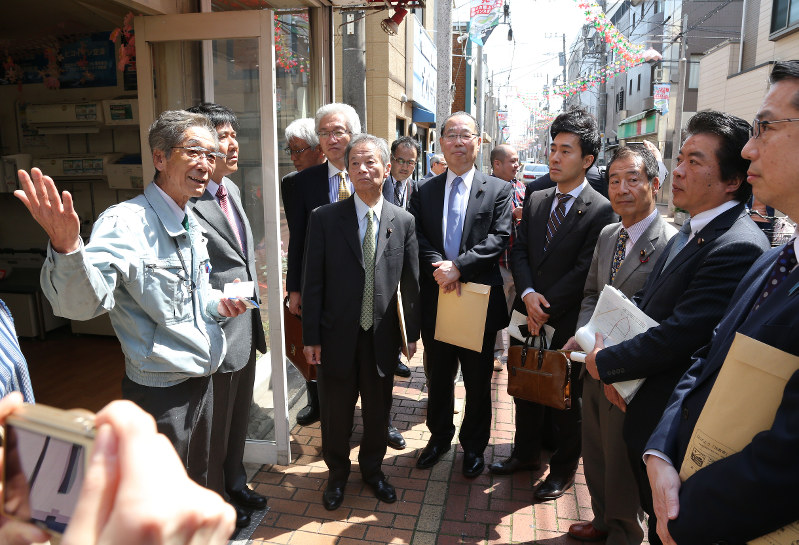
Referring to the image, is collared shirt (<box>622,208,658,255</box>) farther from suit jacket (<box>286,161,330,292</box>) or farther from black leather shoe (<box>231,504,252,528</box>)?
black leather shoe (<box>231,504,252,528</box>)

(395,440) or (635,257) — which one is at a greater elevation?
(635,257)

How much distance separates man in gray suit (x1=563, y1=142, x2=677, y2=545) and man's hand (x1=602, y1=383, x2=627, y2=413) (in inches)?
3.9

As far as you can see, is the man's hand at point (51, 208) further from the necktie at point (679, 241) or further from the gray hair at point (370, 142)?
the necktie at point (679, 241)

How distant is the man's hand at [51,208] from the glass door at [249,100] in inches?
64.2

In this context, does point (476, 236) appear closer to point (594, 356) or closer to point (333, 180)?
point (333, 180)

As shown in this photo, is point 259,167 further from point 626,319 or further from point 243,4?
point 626,319

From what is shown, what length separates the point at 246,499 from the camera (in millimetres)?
3119

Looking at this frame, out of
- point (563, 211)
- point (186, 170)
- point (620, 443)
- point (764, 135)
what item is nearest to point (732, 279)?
point (764, 135)

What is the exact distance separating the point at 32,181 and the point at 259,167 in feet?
6.83

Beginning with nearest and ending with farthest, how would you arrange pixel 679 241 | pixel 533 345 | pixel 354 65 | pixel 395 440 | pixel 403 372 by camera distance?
pixel 679 241
pixel 533 345
pixel 395 440
pixel 403 372
pixel 354 65

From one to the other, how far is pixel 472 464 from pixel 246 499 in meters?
1.42

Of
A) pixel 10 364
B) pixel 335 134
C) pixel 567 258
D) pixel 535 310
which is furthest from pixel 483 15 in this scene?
pixel 10 364

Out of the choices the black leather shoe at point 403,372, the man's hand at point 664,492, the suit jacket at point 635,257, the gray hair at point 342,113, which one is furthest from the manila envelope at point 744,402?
the black leather shoe at point 403,372

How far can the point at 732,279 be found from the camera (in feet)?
6.41
